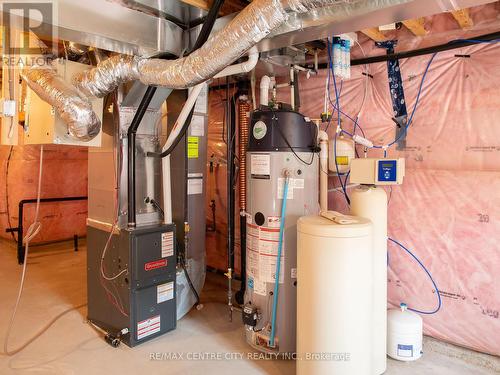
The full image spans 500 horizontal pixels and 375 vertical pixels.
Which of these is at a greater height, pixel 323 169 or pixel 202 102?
pixel 202 102

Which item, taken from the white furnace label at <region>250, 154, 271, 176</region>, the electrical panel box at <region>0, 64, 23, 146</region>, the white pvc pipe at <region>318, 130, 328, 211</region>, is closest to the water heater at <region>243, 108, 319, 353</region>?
the white furnace label at <region>250, 154, 271, 176</region>

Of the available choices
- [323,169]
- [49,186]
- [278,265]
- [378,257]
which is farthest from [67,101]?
[49,186]

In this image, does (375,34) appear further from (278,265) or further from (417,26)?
(278,265)

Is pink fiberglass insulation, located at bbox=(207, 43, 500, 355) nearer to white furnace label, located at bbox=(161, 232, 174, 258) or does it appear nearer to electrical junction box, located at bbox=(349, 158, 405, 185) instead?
electrical junction box, located at bbox=(349, 158, 405, 185)

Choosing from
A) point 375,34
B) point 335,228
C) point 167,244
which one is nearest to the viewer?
point 335,228

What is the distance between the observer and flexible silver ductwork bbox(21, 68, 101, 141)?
88.0 inches

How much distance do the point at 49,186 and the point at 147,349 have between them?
4.10m

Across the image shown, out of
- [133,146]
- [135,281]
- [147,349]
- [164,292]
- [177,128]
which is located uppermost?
[177,128]

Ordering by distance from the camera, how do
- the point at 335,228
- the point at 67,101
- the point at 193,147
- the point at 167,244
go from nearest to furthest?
the point at 335,228, the point at 67,101, the point at 167,244, the point at 193,147

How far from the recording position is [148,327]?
2.67 m

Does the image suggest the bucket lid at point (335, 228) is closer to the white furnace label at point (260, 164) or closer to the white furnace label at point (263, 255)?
the white furnace label at point (263, 255)

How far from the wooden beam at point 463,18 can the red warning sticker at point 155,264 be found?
97.5 inches

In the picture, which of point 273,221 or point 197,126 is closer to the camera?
point 273,221

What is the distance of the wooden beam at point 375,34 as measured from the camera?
95.9 inches
